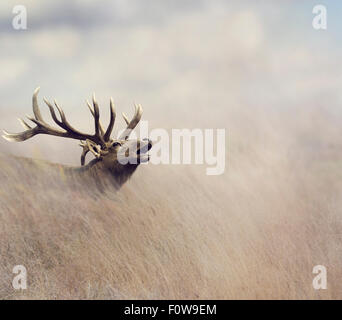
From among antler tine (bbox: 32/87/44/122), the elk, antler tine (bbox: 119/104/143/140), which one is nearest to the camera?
the elk

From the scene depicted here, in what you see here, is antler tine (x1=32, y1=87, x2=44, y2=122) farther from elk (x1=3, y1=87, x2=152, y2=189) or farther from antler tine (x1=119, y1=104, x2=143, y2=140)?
antler tine (x1=119, y1=104, x2=143, y2=140)

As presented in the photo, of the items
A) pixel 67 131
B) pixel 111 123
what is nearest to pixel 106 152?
pixel 111 123

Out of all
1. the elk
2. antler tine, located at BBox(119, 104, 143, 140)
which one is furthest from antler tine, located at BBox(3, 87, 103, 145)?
antler tine, located at BBox(119, 104, 143, 140)

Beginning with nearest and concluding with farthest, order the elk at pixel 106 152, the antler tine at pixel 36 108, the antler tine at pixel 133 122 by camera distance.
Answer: the elk at pixel 106 152 → the antler tine at pixel 133 122 → the antler tine at pixel 36 108

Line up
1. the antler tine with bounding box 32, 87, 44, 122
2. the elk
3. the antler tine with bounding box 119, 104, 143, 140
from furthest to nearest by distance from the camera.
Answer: the antler tine with bounding box 32, 87, 44, 122 → the antler tine with bounding box 119, 104, 143, 140 → the elk

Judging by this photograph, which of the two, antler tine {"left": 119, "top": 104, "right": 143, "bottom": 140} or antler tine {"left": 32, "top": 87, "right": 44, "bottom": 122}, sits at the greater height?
antler tine {"left": 32, "top": 87, "right": 44, "bottom": 122}

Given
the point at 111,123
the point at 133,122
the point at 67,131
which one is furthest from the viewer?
the point at 67,131

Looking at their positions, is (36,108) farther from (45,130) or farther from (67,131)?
(67,131)

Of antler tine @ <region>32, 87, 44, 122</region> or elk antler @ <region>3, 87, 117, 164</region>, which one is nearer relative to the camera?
elk antler @ <region>3, 87, 117, 164</region>

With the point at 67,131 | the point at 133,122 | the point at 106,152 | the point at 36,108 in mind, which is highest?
the point at 36,108

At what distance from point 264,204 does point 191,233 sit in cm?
159

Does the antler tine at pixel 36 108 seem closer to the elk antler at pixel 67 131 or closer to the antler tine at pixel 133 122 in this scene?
the elk antler at pixel 67 131

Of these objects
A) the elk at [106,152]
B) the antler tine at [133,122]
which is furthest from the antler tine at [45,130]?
the antler tine at [133,122]

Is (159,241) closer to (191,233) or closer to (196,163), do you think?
(191,233)
